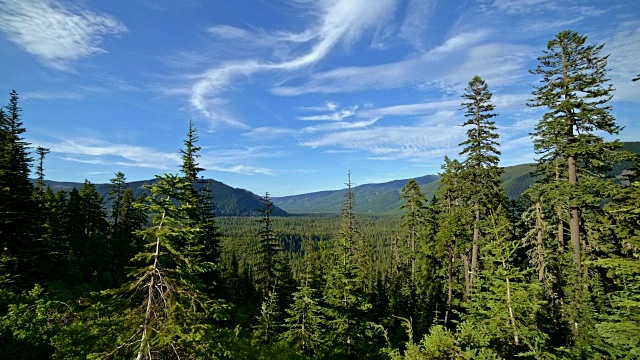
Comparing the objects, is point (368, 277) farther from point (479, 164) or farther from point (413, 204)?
point (479, 164)

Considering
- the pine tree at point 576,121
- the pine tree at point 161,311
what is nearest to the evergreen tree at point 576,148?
the pine tree at point 576,121

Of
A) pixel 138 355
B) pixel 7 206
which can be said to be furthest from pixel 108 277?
pixel 138 355

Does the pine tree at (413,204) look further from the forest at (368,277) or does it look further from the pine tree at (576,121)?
the pine tree at (576,121)

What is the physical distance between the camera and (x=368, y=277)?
50000 mm

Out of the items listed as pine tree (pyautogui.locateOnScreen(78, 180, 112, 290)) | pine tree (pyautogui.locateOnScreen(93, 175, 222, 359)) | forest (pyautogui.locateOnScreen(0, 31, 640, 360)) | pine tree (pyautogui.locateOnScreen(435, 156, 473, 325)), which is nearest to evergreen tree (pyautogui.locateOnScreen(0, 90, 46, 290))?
forest (pyautogui.locateOnScreen(0, 31, 640, 360))

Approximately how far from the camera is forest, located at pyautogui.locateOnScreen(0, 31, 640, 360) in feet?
22.8

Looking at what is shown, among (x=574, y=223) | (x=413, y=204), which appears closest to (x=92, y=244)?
(x=413, y=204)

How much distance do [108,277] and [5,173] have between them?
18.4m

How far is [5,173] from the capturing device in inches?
921

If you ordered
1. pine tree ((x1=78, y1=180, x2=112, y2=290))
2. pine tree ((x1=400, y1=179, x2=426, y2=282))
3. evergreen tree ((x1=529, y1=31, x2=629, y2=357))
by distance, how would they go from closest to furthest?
evergreen tree ((x1=529, y1=31, x2=629, y2=357)) → pine tree ((x1=400, y1=179, x2=426, y2=282)) → pine tree ((x1=78, y1=180, x2=112, y2=290))

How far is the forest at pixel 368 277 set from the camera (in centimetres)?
695

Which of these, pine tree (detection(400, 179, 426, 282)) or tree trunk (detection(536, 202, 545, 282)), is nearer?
tree trunk (detection(536, 202, 545, 282))

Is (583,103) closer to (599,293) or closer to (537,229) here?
(537,229)

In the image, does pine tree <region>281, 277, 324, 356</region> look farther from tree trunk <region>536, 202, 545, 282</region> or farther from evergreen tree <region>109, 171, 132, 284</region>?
evergreen tree <region>109, 171, 132, 284</region>
